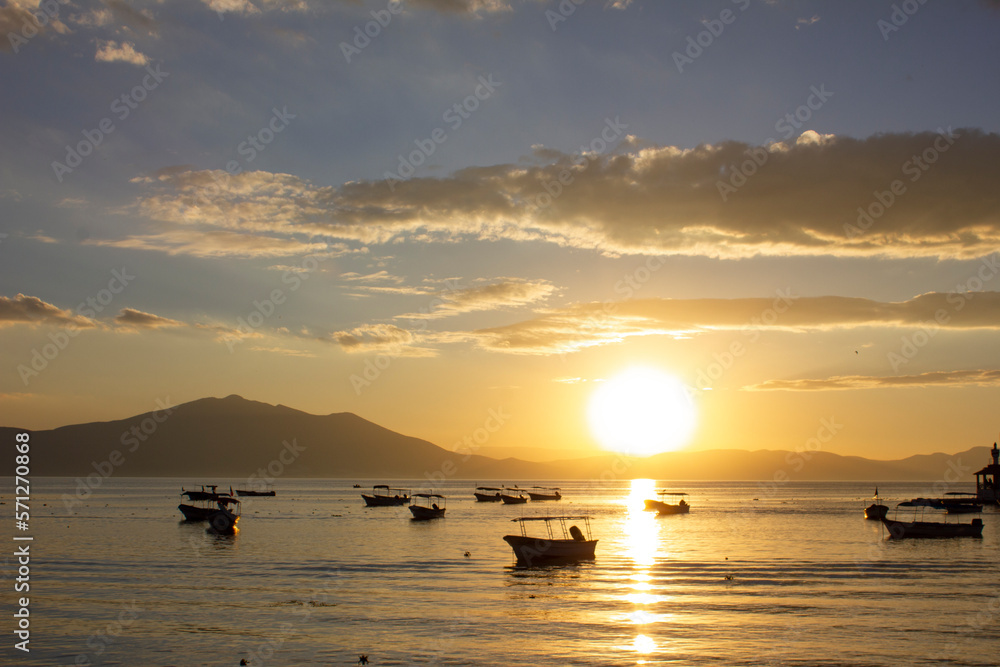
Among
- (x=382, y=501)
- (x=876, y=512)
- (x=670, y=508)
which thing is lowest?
(x=876, y=512)

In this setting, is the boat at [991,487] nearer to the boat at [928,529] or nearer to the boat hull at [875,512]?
the boat hull at [875,512]

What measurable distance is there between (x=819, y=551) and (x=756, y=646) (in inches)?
1523

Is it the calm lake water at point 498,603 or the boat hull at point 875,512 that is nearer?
the calm lake water at point 498,603

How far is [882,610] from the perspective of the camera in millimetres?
36625

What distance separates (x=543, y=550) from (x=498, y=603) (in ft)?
55.4

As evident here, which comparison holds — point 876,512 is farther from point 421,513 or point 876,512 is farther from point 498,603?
point 498,603

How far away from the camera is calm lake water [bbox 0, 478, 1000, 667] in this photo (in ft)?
93.3

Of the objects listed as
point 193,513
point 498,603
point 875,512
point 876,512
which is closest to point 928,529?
point 876,512

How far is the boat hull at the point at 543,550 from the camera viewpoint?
5488 centimetres

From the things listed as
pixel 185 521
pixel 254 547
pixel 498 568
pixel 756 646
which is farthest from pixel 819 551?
pixel 185 521

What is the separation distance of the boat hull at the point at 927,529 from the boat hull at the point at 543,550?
1486 inches

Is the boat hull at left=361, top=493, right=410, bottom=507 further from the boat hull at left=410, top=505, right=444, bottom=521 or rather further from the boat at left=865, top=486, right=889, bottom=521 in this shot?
the boat at left=865, top=486, right=889, bottom=521

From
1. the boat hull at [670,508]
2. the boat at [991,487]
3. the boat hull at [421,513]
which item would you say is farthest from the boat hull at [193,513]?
the boat at [991,487]

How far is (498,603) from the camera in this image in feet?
127
